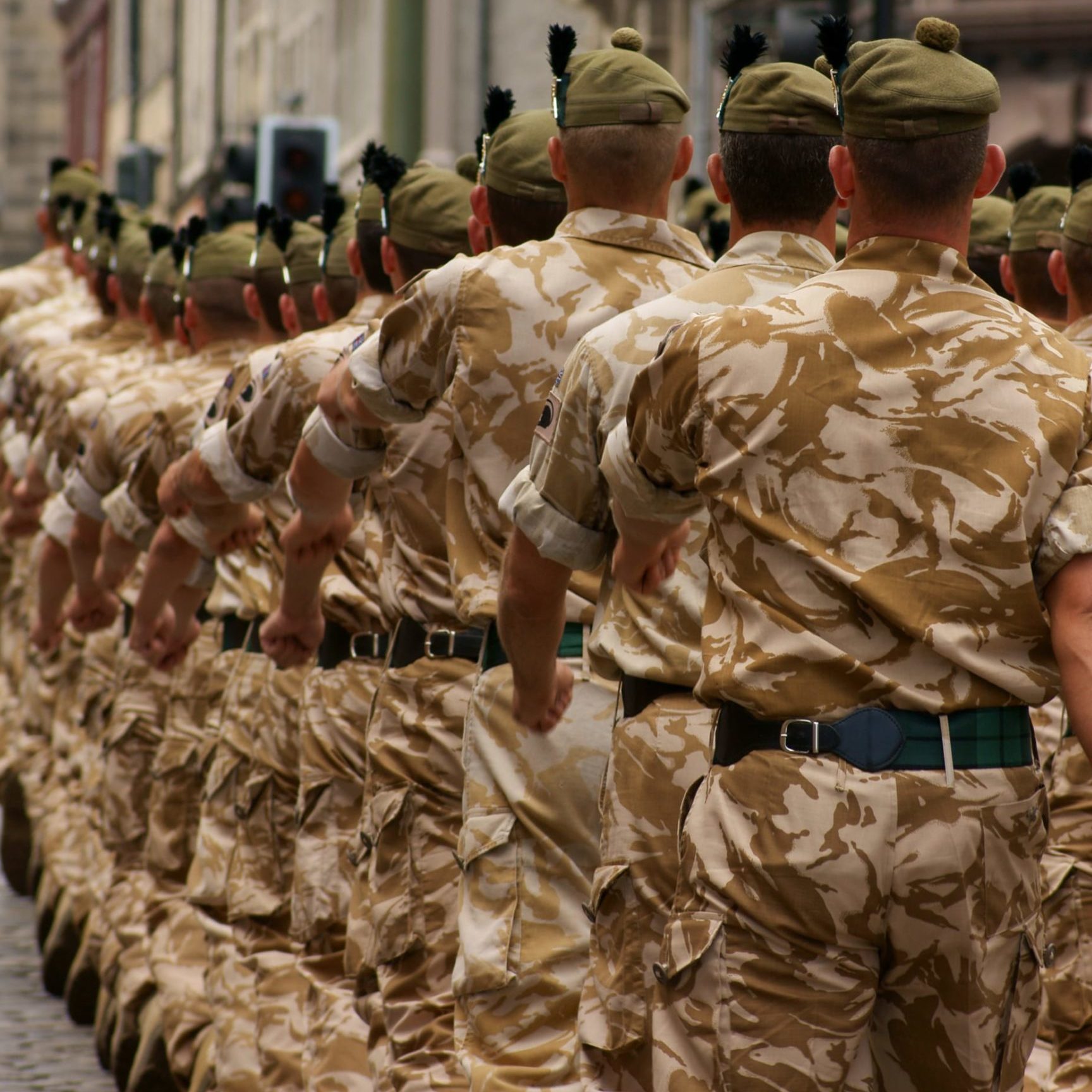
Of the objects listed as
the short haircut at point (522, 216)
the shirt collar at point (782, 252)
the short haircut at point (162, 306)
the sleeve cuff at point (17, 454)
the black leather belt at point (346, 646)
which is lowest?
the sleeve cuff at point (17, 454)

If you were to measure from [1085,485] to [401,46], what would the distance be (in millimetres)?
23323

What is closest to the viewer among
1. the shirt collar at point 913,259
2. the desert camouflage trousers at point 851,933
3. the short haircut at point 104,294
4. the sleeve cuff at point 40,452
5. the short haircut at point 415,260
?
the desert camouflage trousers at point 851,933

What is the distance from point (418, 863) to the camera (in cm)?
559

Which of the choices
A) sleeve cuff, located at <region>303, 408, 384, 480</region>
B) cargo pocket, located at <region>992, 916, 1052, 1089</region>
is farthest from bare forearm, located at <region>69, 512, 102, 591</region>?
cargo pocket, located at <region>992, 916, 1052, 1089</region>

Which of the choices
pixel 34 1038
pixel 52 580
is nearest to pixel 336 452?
pixel 34 1038

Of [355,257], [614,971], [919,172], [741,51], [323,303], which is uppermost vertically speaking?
[741,51]

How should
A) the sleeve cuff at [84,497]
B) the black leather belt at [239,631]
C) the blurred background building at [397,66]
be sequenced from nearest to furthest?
the black leather belt at [239,631], the sleeve cuff at [84,497], the blurred background building at [397,66]

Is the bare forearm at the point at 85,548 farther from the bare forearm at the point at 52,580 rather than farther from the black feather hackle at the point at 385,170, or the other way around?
the black feather hackle at the point at 385,170

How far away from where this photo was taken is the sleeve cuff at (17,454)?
512 inches

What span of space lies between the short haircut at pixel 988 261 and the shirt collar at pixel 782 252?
2.71 m

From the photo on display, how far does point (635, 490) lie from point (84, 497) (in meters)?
5.45

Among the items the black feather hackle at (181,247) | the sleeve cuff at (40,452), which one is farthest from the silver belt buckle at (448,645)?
the sleeve cuff at (40,452)

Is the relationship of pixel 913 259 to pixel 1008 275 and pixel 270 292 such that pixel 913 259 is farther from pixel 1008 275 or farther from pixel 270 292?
pixel 270 292

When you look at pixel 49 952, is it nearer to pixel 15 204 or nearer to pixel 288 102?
pixel 288 102
